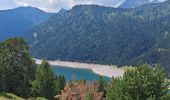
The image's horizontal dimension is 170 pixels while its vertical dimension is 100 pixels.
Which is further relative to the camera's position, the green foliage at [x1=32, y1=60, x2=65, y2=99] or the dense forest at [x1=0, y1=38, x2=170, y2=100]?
the green foliage at [x1=32, y1=60, x2=65, y2=99]

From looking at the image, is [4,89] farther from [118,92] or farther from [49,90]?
[118,92]

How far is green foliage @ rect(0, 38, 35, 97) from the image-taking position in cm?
10006

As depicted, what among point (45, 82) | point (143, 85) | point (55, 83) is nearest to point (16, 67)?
point (55, 83)

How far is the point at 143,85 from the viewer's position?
43812 mm

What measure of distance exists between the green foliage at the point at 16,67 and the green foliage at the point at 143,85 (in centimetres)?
5730

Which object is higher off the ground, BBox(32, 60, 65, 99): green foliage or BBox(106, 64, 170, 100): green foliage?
BBox(106, 64, 170, 100): green foliage

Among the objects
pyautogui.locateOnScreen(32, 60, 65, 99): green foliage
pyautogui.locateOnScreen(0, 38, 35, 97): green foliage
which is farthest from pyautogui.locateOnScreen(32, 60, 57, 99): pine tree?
pyautogui.locateOnScreen(0, 38, 35, 97): green foliage

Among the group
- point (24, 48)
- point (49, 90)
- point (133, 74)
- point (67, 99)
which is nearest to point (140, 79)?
point (133, 74)

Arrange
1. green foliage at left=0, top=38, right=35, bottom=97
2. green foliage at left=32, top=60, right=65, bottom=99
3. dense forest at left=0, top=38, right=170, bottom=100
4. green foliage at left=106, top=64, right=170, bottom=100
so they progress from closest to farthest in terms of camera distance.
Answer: green foliage at left=106, top=64, right=170, bottom=100 < dense forest at left=0, top=38, right=170, bottom=100 < green foliage at left=32, top=60, right=65, bottom=99 < green foliage at left=0, top=38, right=35, bottom=97

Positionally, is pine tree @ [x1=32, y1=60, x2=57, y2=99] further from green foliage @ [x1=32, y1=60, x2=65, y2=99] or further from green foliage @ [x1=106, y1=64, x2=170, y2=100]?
green foliage @ [x1=106, y1=64, x2=170, y2=100]

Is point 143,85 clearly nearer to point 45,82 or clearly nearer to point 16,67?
point 45,82

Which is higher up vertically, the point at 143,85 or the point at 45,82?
the point at 143,85

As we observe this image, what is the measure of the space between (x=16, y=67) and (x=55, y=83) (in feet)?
43.7

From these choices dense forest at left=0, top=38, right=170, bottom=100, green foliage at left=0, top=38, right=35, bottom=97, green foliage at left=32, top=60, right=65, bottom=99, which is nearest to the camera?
dense forest at left=0, top=38, right=170, bottom=100
